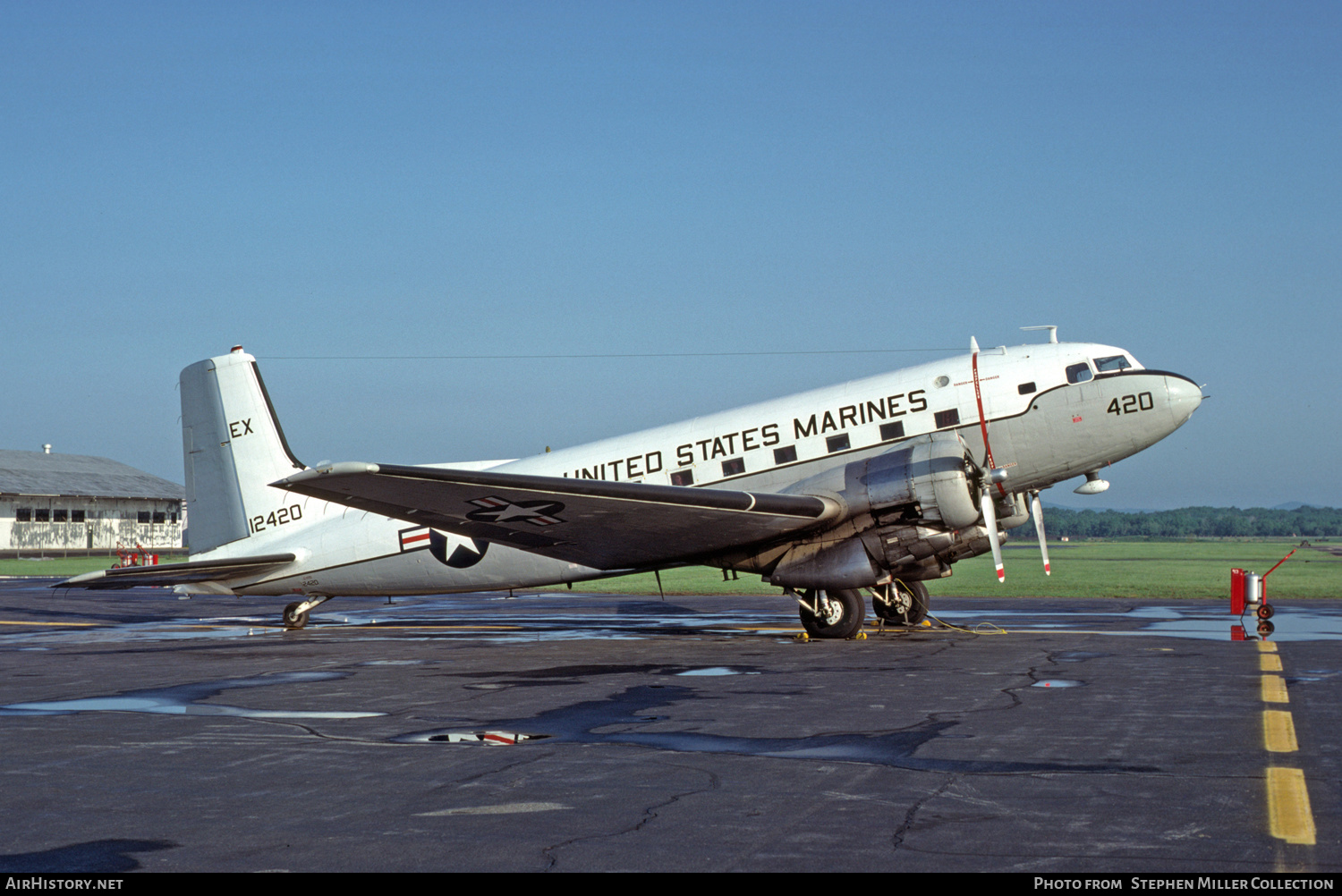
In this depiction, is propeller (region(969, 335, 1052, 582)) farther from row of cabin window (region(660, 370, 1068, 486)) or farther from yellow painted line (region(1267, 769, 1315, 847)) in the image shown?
yellow painted line (region(1267, 769, 1315, 847))

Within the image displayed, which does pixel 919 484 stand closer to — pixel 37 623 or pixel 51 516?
pixel 37 623

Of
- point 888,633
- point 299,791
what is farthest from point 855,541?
point 299,791

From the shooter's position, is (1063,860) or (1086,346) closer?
(1063,860)

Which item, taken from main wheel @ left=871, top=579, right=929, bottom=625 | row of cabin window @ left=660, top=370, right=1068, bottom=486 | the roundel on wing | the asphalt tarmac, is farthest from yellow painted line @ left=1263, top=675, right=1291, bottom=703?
the roundel on wing

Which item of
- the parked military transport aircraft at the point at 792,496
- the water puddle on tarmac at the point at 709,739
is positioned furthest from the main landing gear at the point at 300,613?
the water puddle on tarmac at the point at 709,739

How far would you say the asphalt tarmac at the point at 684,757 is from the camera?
652cm

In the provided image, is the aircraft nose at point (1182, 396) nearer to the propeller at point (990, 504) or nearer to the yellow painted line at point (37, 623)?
the propeller at point (990, 504)

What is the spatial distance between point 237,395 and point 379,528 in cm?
505

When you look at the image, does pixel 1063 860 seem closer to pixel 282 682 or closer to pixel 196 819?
pixel 196 819

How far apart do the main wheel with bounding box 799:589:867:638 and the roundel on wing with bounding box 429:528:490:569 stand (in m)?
6.99

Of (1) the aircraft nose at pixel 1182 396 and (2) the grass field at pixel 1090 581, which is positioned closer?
(1) the aircraft nose at pixel 1182 396

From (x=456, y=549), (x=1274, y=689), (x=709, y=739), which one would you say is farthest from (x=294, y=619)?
(x=1274, y=689)

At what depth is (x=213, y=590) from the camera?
2503 centimetres

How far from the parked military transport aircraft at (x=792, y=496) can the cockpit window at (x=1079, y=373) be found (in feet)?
0.08
